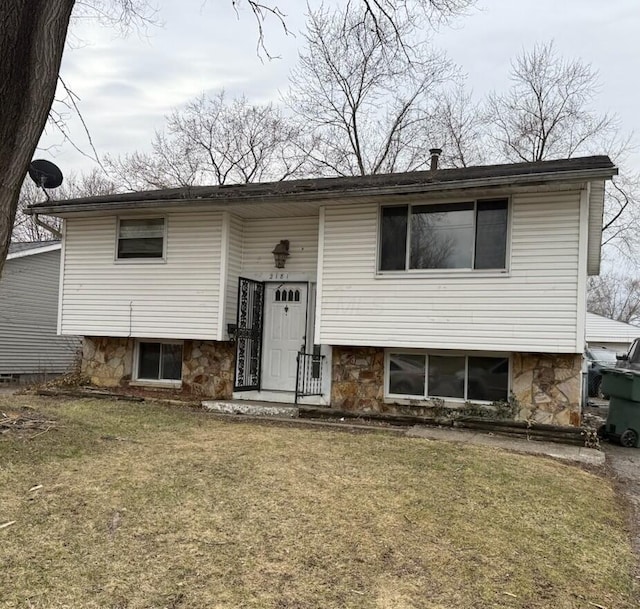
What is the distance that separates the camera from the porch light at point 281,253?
10422 millimetres

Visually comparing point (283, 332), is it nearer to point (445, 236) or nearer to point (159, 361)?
point (159, 361)

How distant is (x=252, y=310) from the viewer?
10.7m

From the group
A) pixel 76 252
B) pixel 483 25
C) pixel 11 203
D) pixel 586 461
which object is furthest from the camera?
pixel 76 252

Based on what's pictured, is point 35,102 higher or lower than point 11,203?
higher

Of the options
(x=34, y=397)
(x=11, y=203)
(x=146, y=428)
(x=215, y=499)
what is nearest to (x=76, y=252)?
(x=34, y=397)

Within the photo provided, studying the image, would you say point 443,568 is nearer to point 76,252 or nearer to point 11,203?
point 11,203

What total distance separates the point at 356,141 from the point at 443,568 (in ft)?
72.6

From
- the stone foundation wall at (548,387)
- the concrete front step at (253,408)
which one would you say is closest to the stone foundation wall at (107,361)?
the concrete front step at (253,408)

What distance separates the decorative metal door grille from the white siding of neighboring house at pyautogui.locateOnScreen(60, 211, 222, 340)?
485 millimetres

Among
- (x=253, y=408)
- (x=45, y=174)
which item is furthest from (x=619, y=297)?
(x=45, y=174)

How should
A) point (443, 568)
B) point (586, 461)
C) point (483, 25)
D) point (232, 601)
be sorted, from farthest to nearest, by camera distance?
1. point (483, 25)
2. point (586, 461)
3. point (443, 568)
4. point (232, 601)

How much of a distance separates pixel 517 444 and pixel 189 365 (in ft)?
19.7

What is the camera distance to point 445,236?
893cm

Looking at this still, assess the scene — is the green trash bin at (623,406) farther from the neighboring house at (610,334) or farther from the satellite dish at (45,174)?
the neighboring house at (610,334)
